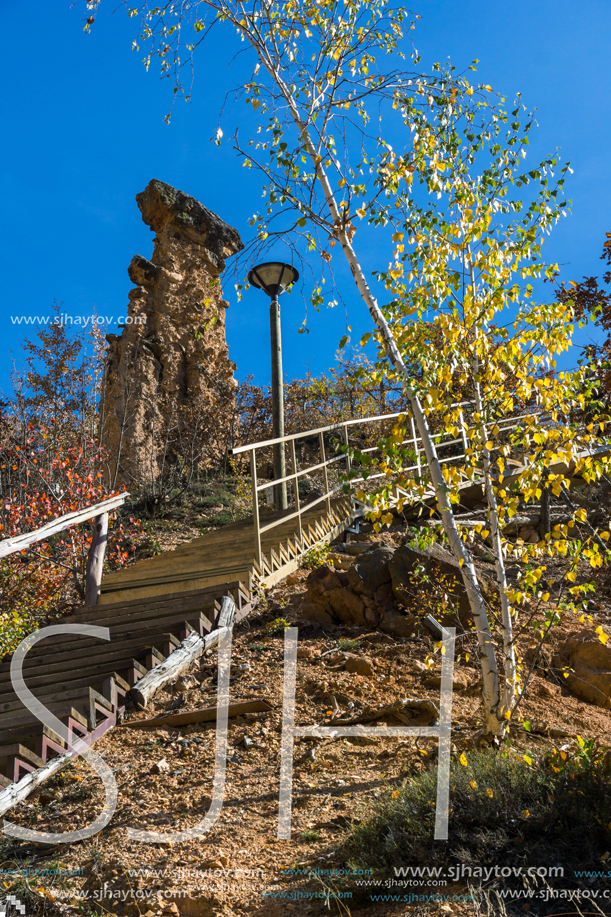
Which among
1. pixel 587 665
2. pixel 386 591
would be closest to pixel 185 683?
pixel 386 591

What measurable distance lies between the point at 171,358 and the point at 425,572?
11070 mm

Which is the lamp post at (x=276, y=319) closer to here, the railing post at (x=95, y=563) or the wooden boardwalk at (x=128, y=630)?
the wooden boardwalk at (x=128, y=630)

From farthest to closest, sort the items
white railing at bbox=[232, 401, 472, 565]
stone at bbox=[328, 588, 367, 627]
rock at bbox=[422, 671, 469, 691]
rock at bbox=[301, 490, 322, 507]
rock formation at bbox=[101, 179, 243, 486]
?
1. rock formation at bbox=[101, 179, 243, 486]
2. rock at bbox=[301, 490, 322, 507]
3. stone at bbox=[328, 588, 367, 627]
4. rock at bbox=[422, 671, 469, 691]
5. white railing at bbox=[232, 401, 472, 565]

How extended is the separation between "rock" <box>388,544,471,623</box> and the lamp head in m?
4.60

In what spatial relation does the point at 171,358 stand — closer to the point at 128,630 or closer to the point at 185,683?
the point at 128,630

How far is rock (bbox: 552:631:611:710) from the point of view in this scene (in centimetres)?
525

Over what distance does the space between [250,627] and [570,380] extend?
3.95m

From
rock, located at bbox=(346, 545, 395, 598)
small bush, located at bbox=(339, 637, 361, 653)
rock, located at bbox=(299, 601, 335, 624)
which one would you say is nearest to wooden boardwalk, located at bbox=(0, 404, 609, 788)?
rock, located at bbox=(299, 601, 335, 624)

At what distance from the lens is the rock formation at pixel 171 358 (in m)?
14.5

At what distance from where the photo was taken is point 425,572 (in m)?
6.07

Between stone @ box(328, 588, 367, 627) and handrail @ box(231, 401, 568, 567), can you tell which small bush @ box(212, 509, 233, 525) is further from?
stone @ box(328, 588, 367, 627)

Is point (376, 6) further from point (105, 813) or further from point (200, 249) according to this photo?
point (200, 249)

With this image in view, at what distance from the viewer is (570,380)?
4137 mm

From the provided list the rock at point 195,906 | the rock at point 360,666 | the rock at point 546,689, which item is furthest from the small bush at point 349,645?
the rock at point 195,906
